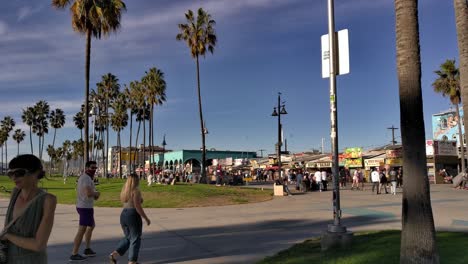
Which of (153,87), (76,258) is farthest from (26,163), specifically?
(153,87)

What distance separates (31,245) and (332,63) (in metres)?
6.80

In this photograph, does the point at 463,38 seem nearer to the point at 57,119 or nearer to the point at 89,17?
the point at 89,17

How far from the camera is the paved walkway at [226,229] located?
882cm

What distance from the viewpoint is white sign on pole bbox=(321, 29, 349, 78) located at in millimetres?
8555

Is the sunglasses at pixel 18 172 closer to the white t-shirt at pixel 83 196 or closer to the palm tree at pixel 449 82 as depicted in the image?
the white t-shirt at pixel 83 196

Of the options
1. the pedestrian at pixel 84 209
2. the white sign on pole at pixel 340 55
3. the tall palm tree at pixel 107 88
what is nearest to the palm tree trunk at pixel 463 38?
the white sign on pole at pixel 340 55

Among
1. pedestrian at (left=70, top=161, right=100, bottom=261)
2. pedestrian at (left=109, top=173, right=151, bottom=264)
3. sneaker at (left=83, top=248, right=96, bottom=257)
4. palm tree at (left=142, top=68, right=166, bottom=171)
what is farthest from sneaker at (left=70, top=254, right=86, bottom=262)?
palm tree at (left=142, top=68, right=166, bottom=171)

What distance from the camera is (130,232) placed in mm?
7180

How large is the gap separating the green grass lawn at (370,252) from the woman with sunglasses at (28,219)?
4887 mm

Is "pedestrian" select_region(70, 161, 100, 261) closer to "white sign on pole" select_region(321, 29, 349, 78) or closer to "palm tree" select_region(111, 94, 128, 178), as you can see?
"white sign on pole" select_region(321, 29, 349, 78)

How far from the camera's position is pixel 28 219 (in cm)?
323

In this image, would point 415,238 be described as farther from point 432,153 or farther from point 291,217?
point 432,153

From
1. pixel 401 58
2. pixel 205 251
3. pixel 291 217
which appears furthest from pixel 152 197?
pixel 401 58

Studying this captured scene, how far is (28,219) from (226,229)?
9377mm
